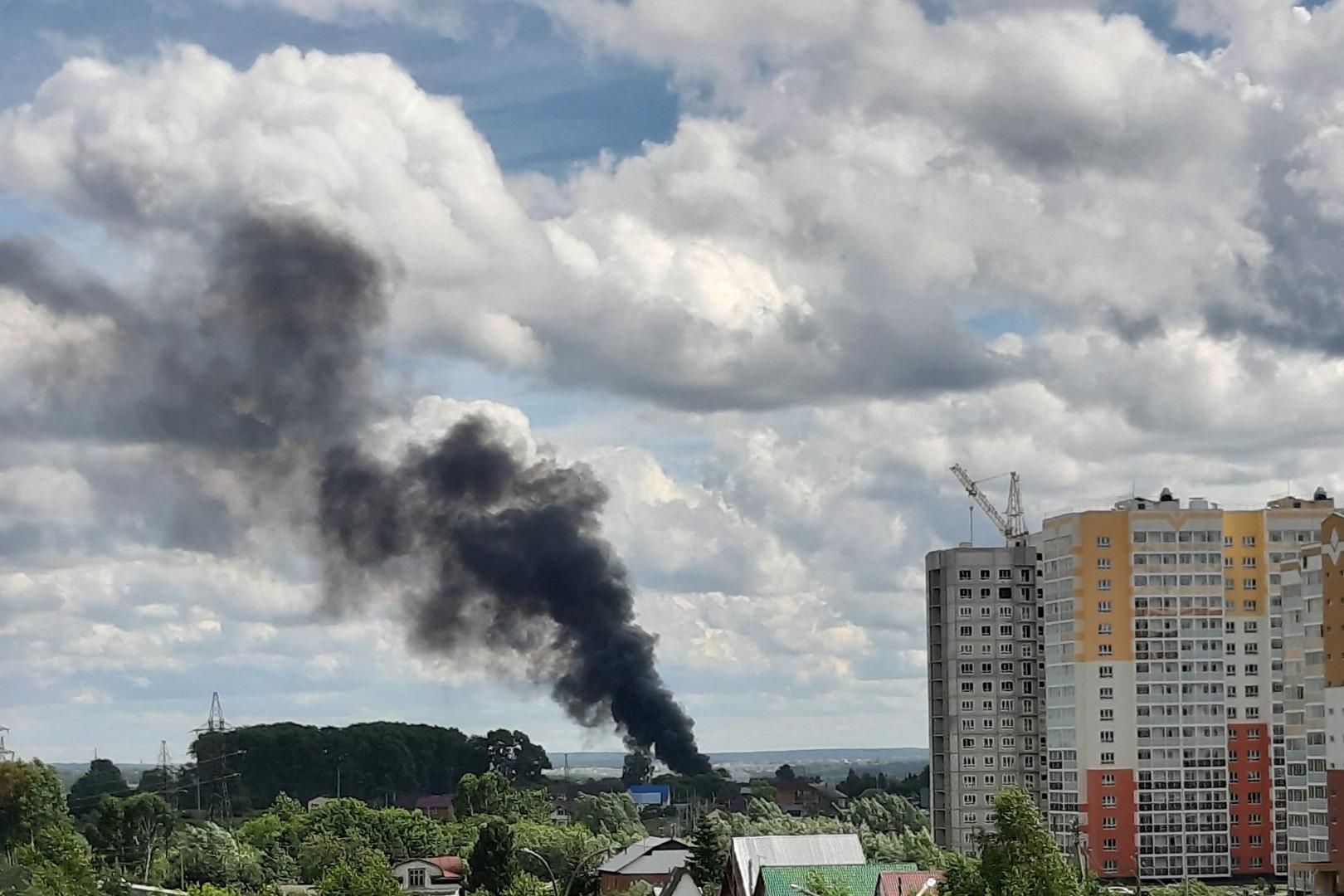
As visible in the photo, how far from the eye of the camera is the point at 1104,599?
641 feet

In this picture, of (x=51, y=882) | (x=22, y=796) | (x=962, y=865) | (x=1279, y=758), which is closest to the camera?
(x=962, y=865)

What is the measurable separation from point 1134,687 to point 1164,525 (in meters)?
16.4

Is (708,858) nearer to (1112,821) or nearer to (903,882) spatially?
(903,882)

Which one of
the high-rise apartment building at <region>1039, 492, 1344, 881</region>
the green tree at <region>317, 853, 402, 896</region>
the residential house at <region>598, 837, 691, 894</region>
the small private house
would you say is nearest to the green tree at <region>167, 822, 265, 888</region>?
the small private house

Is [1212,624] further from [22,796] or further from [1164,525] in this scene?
[22,796]

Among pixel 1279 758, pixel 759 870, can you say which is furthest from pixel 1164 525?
pixel 759 870

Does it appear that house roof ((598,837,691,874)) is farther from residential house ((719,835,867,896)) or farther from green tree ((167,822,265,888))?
residential house ((719,835,867,896))

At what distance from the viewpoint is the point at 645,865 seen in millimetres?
171250

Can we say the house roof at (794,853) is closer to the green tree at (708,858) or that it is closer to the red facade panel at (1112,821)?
the green tree at (708,858)

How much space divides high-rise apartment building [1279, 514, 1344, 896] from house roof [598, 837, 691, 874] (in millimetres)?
51090

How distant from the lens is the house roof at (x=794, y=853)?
103 metres

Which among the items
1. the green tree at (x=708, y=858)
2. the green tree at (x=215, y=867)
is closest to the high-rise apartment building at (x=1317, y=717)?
the green tree at (x=708, y=858)

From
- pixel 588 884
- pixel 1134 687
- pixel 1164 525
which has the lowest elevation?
pixel 588 884

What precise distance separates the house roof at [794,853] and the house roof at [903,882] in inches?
290
